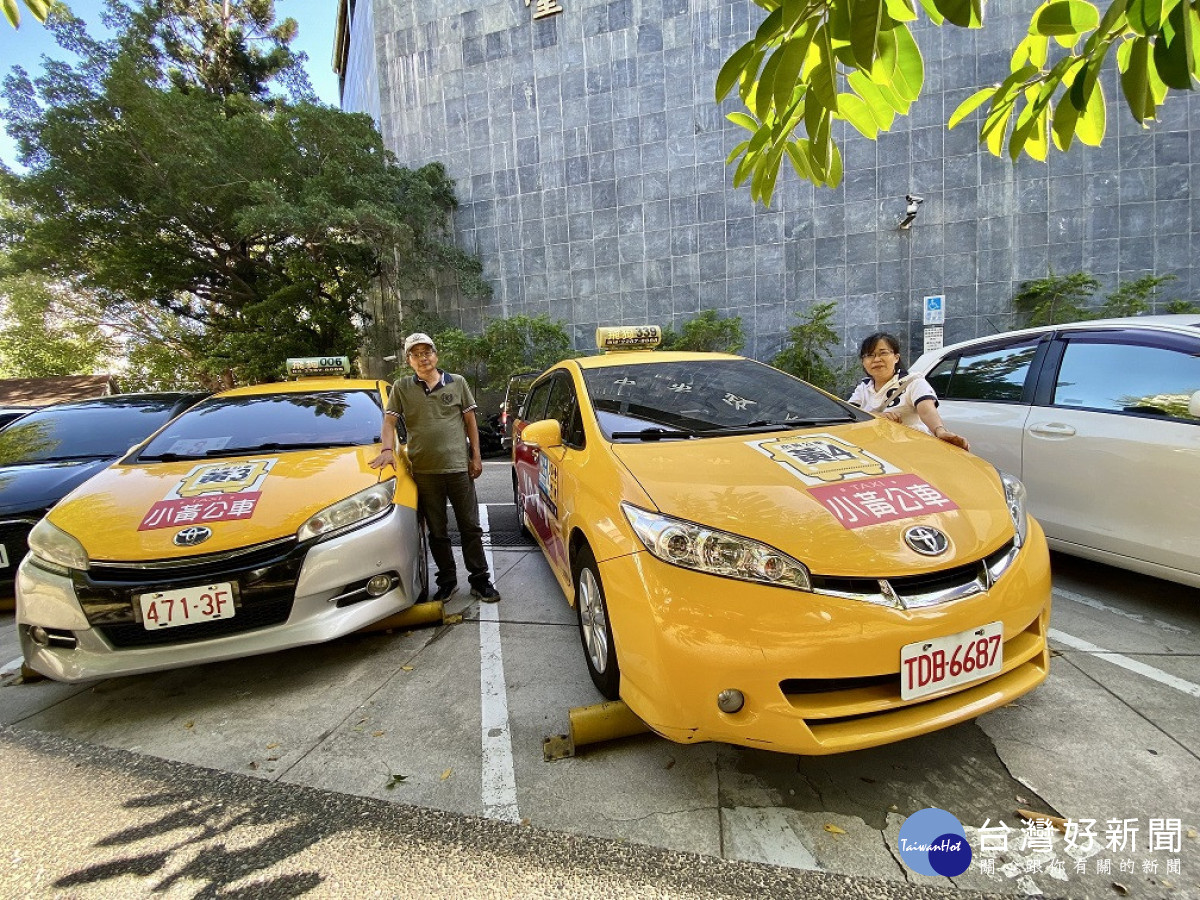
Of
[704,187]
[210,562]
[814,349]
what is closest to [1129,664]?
[210,562]

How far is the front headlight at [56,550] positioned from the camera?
7.34ft

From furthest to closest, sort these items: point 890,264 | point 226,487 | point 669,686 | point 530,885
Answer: point 890,264
point 226,487
point 669,686
point 530,885

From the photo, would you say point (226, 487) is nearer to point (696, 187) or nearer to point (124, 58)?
point (696, 187)

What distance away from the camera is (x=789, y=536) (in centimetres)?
164

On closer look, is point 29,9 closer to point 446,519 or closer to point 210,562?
point 210,562

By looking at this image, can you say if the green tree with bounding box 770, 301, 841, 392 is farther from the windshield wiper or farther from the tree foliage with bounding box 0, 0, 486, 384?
the windshield wiper

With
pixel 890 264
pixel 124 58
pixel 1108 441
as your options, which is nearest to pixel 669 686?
pixel 1108 441

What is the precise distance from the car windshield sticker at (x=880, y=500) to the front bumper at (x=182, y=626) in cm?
207

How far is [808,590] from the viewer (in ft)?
Answer: 5.07

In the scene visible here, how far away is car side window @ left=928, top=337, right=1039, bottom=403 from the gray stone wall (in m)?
7.39

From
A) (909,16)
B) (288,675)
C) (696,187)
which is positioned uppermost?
(696,187)

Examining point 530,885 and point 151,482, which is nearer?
point 530,885

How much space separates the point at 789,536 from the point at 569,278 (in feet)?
36.8

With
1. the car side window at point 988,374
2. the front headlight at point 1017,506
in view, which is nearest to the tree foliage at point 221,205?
the car side window at point 988,374
